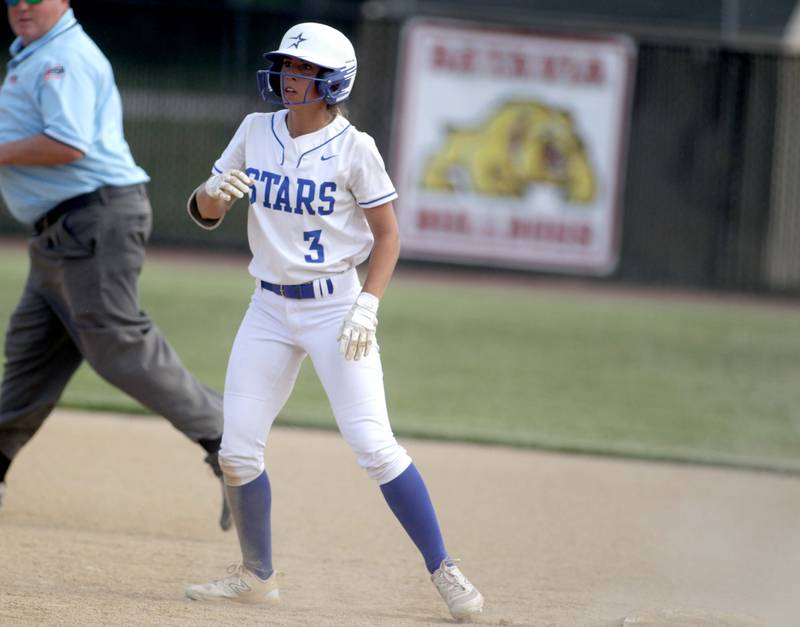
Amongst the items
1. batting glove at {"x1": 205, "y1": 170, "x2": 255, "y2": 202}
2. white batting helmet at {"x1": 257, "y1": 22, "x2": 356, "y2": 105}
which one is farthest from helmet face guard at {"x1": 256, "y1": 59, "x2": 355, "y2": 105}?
batting glove at {"x1": 205, "y1": 170, "x2": 255, "y2": 202}

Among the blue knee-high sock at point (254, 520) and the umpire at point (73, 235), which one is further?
the umpire at point (73, 235)

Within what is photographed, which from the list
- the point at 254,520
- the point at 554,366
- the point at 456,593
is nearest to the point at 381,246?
the point at 254,520

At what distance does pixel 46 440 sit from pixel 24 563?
7.62ft

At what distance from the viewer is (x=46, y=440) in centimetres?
670

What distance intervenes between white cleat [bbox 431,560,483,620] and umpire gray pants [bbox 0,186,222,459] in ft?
4.48

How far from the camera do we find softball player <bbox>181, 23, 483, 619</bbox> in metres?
3.99

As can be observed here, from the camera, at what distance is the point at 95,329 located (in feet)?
16.0

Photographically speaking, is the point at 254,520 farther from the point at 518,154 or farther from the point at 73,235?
the point at 518,154

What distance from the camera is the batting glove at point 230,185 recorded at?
3971 mm

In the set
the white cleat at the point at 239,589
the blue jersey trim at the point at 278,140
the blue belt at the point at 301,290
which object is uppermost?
the blue jersey trim at the point at 278,140

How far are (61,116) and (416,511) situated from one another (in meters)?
2.06

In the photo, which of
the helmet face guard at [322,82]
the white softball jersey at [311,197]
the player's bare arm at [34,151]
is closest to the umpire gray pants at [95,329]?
the player's bare arm at [34,151]

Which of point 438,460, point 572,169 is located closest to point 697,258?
point 572,169

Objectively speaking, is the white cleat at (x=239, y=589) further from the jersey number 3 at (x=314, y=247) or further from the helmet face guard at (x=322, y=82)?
the helmet face guard at (x=322, y=82)
